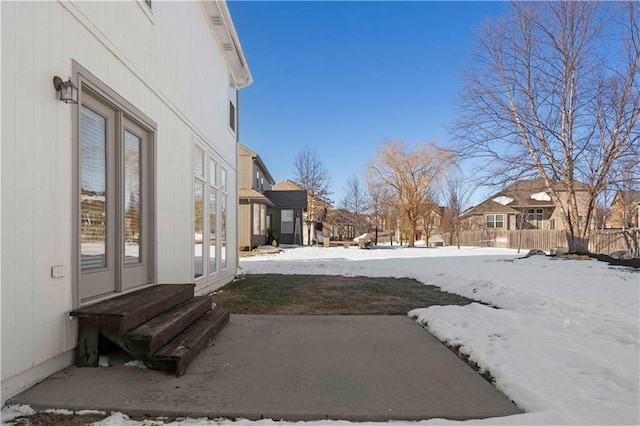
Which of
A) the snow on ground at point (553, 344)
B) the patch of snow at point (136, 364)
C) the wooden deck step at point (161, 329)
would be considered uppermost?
the wooden deck step at point (161, 329)

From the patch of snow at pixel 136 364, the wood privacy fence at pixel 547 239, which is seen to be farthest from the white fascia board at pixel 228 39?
the wood privacy fence at pixel 547 239

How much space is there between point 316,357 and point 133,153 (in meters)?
3.09

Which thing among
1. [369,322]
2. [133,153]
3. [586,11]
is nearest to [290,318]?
[369,322]

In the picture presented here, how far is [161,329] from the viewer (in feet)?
9.76

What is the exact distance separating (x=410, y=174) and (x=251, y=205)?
13.2m

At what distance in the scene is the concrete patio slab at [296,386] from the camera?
7.75 ft

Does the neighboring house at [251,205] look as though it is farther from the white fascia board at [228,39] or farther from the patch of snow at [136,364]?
the patch of snow at [136,364]

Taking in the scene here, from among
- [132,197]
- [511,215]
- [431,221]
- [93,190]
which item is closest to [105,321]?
[93,190]

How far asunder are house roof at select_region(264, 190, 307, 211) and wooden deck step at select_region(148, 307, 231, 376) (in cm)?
2086

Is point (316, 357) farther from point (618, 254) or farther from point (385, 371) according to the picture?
point (618, 254)

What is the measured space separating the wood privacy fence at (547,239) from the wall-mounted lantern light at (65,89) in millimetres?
19340

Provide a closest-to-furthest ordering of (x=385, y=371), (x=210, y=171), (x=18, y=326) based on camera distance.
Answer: (x=18, y=326), (x=385, y=371), (x=210, y=171)

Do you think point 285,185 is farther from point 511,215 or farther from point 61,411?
point 61,411

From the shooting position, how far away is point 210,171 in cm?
731
